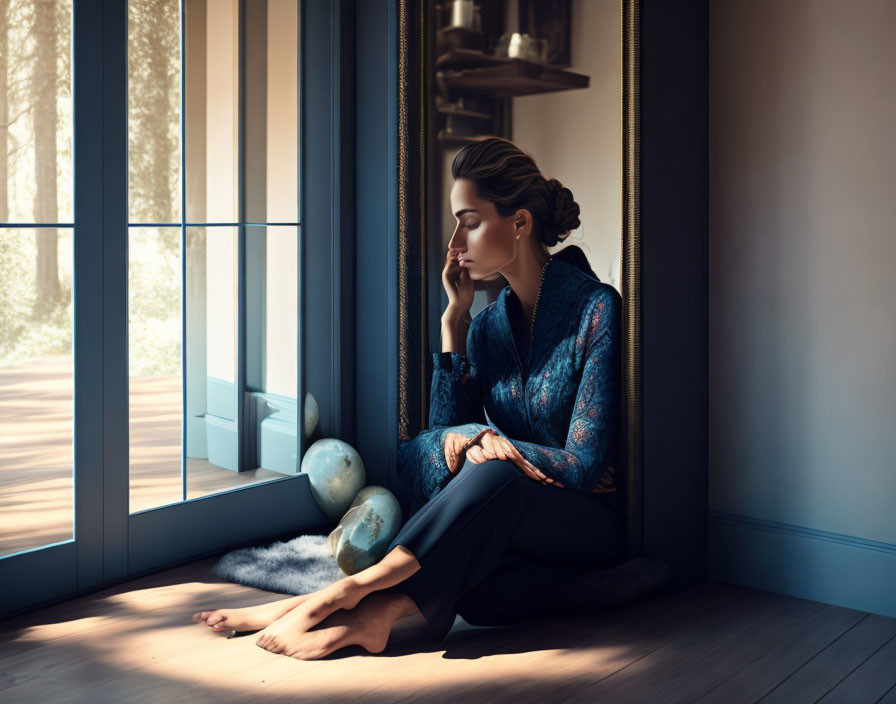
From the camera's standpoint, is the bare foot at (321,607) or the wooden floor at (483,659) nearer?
the wooden floor at (483,659)

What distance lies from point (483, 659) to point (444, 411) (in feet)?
→ 2.69

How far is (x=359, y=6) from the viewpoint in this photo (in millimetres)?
3285

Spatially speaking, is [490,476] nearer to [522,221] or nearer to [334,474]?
[522,221]

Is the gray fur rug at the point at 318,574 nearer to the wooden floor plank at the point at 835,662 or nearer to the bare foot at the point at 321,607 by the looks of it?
the bare foot at the point at 321,607

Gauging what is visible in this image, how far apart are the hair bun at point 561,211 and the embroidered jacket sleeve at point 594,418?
223 mm

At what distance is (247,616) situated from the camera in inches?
93.3

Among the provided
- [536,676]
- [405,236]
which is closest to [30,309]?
[405,236]

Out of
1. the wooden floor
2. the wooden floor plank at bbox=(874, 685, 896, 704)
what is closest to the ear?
the wooden floor

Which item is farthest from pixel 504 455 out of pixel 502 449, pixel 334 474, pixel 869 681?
pixel 869 681

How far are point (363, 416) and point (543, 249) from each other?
94 centimetres

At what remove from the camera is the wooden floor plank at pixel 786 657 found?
2.08 metres

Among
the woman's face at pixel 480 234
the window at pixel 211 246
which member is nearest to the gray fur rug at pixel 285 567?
the window at pixel 211 246

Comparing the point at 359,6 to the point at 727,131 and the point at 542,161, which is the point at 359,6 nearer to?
the point at 542,161

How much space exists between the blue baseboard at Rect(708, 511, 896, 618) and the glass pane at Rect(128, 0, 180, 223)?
1.86 m
